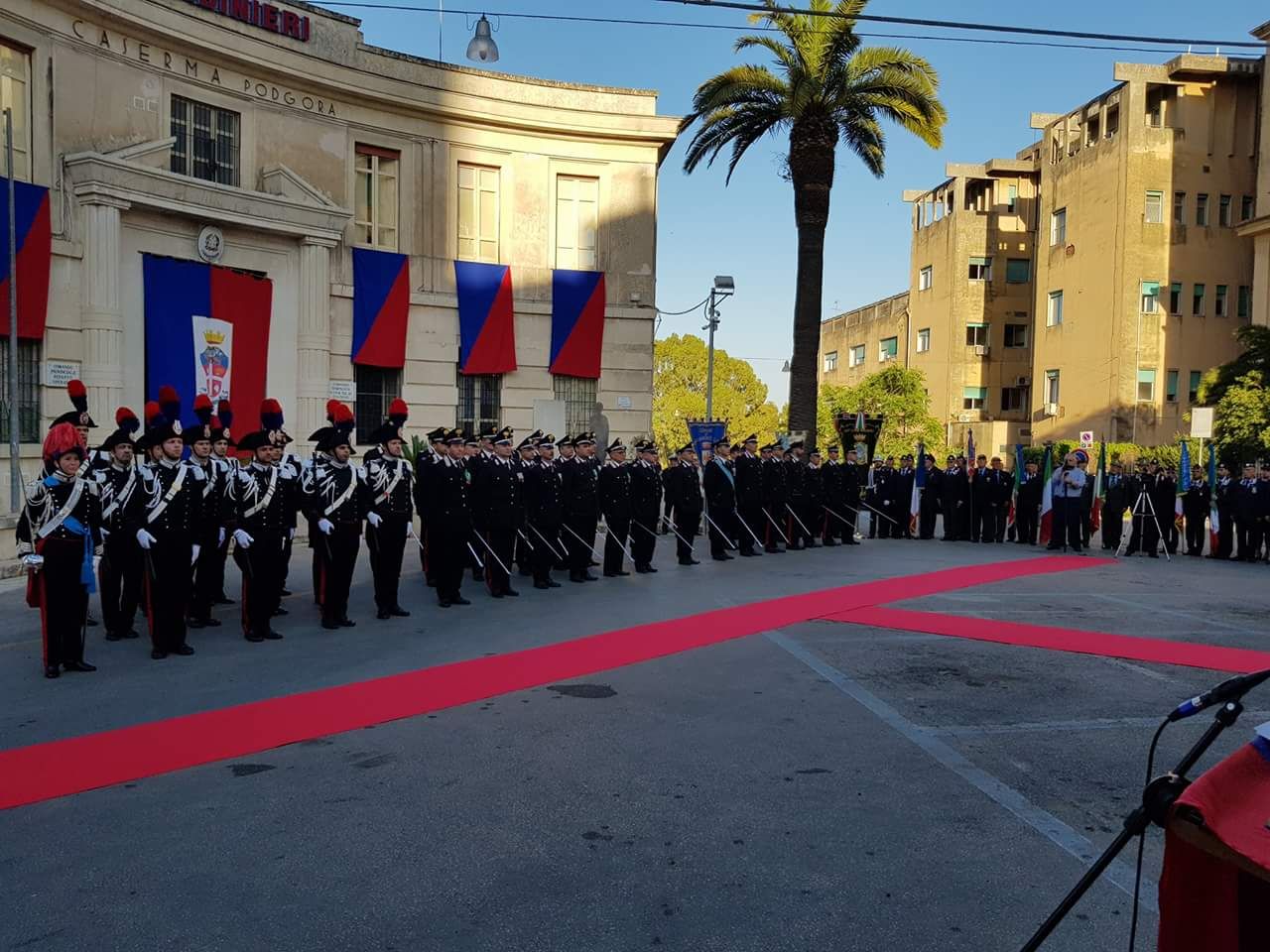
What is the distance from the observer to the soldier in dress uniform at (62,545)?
8.11m

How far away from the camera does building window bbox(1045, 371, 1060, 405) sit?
44.7m

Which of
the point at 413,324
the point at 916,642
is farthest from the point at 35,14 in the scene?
the point at 916,642

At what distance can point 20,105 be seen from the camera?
16.8 metres

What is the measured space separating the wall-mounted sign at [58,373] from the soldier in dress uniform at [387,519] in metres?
8.75

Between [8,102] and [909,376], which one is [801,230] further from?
[909,376]

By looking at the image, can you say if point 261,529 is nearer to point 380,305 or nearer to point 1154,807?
point 1154,807

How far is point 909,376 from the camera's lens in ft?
157

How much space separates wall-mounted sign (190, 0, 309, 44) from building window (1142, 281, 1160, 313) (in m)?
32.4

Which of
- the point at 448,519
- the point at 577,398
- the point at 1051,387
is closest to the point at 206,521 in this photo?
the point at 448,519

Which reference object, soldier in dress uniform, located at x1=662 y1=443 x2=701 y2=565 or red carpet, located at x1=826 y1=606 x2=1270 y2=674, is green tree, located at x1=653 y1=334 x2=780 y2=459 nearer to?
soldier in dress uniform, located at x1=662 y1=443 x2=701 y2=565

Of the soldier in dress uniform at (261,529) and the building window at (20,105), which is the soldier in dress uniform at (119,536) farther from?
the building window at (20,105)

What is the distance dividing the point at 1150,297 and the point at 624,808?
4081 centimetres

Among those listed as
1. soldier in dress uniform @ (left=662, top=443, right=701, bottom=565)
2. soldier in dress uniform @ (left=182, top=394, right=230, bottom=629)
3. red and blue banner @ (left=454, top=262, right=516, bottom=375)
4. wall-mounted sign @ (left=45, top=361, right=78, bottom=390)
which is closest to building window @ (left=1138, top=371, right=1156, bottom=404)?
red and blue banner @ (left=454, top=262, right=516, bottom=375)

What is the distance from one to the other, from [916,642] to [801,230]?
577 inches
